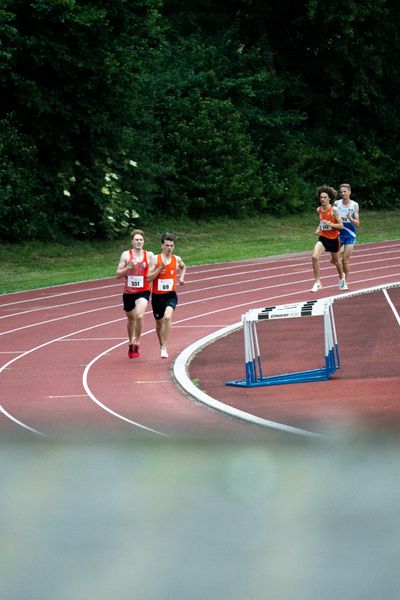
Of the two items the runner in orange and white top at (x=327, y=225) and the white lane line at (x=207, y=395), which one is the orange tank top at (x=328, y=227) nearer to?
the runner in orange and white top at (x=327, y=225)

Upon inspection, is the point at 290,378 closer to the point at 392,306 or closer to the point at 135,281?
the point at 135,281

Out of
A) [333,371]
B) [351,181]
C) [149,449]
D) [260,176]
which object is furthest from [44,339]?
[351,181]

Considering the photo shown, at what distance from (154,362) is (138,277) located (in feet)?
3.97

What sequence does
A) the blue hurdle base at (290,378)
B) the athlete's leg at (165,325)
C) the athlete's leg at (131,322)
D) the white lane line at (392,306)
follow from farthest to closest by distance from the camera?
1. the white lane line at (392,306)
2. the athlete's leg at (131,322)
3. the athlete's leg at (165,325)
4. the blue hurdle base at (290,378)

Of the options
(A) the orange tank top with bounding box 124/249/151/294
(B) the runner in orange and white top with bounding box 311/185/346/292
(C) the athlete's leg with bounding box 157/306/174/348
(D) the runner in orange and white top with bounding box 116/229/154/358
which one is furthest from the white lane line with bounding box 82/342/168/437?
(B) the runner in orange and white top with bounding box 311/185/346/292

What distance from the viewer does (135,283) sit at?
15922 millimetres

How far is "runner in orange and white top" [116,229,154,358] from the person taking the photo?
15.7 m

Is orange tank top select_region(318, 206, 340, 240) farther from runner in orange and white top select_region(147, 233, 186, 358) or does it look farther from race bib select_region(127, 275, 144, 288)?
race bib select_region(127, 275, 144, 288)

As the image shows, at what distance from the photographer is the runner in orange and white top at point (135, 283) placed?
15.7 m

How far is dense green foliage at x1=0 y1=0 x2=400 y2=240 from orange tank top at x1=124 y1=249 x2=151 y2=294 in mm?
14497

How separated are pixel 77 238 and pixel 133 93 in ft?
14.4

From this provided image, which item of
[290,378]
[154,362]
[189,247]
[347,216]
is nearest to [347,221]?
[347,216]

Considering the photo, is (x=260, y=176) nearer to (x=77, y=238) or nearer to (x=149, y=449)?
(x=77, y=238)

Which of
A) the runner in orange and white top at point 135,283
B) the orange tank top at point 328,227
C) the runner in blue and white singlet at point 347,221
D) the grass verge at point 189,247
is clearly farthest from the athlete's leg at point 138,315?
the grass verge at point 189,247
